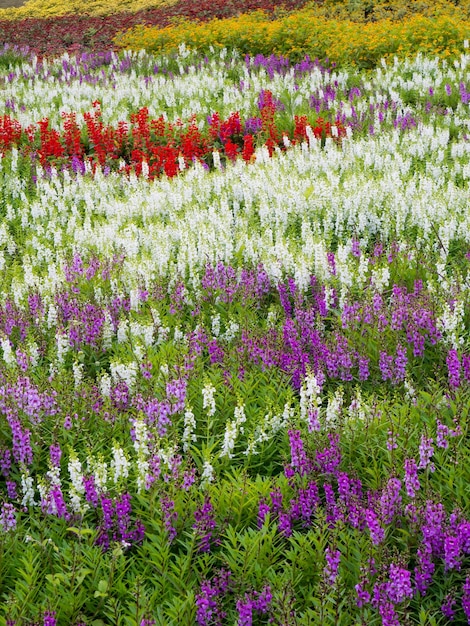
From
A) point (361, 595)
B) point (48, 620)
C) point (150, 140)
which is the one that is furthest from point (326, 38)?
point (48, 620)

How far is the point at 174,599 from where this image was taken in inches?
146

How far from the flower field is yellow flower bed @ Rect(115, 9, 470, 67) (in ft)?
19.4

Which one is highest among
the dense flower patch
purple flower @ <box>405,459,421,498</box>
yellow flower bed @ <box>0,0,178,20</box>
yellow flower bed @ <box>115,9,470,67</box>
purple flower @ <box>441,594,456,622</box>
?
yellow flower bed @ <box>0,0,178,20</box>

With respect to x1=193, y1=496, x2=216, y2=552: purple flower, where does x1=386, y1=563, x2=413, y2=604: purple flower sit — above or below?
above

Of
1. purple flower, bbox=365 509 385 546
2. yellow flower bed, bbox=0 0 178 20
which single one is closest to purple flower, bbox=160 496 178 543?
purple flower, bbox=365 509 385 546

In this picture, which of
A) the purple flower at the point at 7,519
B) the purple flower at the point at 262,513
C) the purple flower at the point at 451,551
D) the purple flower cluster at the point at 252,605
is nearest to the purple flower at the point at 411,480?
the purple flower at the point at 451,551

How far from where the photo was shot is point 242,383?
19.0 ft

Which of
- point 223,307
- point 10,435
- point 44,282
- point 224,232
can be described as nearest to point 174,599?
point 10,435

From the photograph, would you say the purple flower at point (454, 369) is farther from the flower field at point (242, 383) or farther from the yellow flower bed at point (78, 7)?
the yellow flower bed at point (78, 7)

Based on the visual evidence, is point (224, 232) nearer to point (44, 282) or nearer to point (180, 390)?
point (44, 282)

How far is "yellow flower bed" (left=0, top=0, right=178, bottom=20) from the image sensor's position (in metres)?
37.0

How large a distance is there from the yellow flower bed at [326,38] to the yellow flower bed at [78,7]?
13.4 m

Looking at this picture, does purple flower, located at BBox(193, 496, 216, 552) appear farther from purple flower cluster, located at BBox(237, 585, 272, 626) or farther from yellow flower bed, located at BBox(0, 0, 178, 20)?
yellow flower bed, located at BBox(0, 0, 178, 20)

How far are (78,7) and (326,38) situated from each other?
24.4 m
